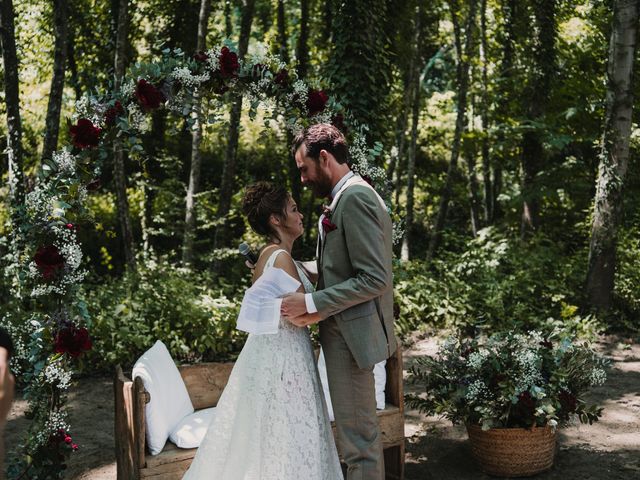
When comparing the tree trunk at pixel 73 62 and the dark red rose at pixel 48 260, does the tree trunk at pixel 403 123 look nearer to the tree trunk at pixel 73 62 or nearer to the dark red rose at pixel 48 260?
the tree trunk at pixel 73 62

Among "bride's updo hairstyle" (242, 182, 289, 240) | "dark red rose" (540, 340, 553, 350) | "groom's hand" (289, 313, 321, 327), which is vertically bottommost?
"dark red rose" (540, 340, 553, 350)

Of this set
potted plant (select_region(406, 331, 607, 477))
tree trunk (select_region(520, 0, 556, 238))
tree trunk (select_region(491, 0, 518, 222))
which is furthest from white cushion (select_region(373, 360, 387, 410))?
tree trunk (select_region(491, 0, 518, 222))

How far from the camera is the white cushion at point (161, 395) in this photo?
3664 mm

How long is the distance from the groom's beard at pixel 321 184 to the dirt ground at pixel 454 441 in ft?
7.19

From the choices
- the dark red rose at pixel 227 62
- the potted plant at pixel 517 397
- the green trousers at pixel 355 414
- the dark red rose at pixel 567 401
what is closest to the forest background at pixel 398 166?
the dark red rose at pixel 227 62

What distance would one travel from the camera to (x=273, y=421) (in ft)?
11.0

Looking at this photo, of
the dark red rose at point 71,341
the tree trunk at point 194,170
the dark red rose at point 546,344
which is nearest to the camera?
the dark red rose at point 71,341

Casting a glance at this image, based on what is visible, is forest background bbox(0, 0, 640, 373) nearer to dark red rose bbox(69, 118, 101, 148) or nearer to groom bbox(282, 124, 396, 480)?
dark red rose bbox(69, 118, 101, 148)

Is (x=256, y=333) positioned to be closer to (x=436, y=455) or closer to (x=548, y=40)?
(x=436, y=455)

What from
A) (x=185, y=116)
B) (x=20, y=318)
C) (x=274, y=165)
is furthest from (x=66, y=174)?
(x=274, y=165)

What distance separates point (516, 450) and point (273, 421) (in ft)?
5.74

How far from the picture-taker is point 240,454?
11.2ft

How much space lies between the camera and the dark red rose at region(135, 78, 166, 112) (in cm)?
395

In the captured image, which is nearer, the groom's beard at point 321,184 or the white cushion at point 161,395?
the groom's beard at point 321,184
